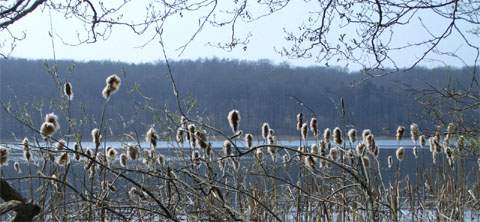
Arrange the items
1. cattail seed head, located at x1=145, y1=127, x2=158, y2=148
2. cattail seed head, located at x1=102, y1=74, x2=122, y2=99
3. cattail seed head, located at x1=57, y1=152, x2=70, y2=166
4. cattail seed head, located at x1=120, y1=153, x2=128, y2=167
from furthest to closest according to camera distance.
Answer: cattail seed head, located at x1=120, y1=153, x2=128, y2=167 → cattail seed head, located at x1=145, y1=127, x2=158, y2=148 → cattail seed head, located at x1=57, y1=152, x2=70, y2=166 → cattail seed head, located at x1=102, y1=74, x2=122, y2=99

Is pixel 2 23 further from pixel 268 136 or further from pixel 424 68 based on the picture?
pixel 424 68

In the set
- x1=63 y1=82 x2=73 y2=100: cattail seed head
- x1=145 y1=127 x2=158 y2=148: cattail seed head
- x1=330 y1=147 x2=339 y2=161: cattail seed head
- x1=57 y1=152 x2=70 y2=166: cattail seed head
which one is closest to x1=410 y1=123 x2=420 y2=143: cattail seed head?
x1=330 y1=147 x2=339 y2=161: cattail seed head

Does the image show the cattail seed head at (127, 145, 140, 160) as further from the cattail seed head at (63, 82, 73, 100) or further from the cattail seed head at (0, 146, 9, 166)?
the cattail seed head at (63, 82, 73, 100)

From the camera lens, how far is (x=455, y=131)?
604cm

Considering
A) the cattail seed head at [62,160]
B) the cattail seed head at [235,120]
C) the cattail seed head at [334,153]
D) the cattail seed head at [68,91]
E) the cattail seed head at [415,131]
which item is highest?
the cattail seed head at [68,91]

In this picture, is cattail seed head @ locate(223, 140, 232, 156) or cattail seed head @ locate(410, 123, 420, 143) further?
cattail seed head @ locate(410, 123, 420, 143)

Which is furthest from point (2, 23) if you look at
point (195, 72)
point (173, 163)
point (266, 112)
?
point (266, 112)

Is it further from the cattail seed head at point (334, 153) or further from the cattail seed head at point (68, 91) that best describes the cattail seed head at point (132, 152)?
the cattail seed head at point (334, 153)

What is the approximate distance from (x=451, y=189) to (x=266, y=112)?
1727 cm

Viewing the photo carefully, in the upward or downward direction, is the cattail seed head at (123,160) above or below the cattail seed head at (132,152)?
below

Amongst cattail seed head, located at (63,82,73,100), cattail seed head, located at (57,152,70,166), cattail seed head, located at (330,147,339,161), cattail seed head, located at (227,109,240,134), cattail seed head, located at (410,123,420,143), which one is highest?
cattail seed head, located at (63,82,73,100)

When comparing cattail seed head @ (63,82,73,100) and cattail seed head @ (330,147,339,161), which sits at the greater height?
cattail seed head @ (63,82,73,100)

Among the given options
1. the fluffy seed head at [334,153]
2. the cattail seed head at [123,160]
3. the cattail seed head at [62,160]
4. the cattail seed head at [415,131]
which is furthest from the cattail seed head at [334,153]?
the cattail seed head at [62,160]

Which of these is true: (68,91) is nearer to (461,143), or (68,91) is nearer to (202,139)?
(202,139)
